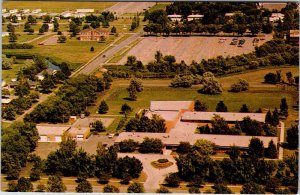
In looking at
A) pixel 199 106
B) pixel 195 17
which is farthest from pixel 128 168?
pixel 195 17

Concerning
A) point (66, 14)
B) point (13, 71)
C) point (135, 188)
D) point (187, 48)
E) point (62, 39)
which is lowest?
point (135, 188)

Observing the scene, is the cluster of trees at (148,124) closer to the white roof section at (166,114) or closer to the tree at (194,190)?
the white roof section at (166,114)

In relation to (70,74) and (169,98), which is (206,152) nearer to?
(169,98)

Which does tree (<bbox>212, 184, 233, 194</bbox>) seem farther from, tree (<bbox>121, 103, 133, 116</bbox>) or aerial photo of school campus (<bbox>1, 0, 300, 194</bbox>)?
tree (<bbox>121, 103, 133, 116</bbox>)

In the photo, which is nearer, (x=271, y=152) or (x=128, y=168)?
(x=128, y=168)

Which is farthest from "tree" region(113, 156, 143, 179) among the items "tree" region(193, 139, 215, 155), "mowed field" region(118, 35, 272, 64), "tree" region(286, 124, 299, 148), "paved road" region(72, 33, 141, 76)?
"mowed field" region(118, 35, 272, 64)

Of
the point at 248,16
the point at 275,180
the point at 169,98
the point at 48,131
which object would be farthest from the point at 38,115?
the point at 248,16

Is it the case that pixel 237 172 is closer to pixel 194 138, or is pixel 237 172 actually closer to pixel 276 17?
pixel 194 138
